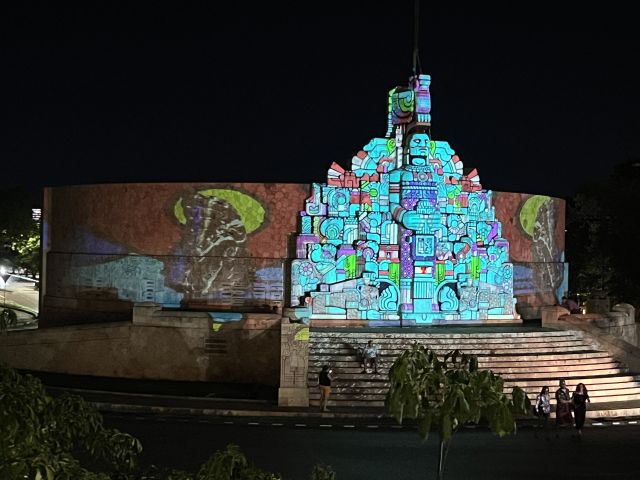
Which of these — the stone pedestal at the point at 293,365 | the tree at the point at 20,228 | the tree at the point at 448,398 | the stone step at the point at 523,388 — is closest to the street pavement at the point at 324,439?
the stone pedestal at the point at 293,365

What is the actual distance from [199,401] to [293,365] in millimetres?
2407

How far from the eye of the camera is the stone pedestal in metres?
20.7

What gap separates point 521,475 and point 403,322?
12.4m

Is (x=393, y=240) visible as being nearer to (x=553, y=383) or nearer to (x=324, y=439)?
(x=553, y=383)

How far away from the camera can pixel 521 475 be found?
48.4ft

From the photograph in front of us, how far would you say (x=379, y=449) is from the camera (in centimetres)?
1656

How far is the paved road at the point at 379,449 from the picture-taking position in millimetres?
14898

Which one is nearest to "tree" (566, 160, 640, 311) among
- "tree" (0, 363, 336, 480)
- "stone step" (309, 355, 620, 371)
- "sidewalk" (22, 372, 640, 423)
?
"stone step" (309, 355, 620, 371)

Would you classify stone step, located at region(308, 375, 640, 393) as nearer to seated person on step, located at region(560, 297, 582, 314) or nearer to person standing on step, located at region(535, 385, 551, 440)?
person standing on step, located at region(535, 385, 551, 440)

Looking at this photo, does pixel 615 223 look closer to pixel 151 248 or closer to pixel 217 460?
pixel 151 248

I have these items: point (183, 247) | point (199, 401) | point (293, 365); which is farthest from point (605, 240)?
point (199, 401)

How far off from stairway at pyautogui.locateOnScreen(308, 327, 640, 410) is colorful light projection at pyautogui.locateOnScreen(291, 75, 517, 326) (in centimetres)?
185

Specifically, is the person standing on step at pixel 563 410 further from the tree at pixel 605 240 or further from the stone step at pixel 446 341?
the tree at pixel 605 240

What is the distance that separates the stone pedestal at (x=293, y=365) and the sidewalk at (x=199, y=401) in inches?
11.4
